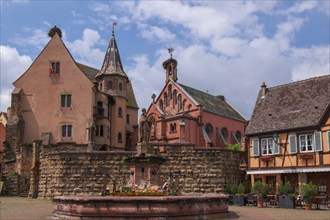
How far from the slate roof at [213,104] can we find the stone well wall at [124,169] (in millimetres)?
21304

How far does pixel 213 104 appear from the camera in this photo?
196 ft

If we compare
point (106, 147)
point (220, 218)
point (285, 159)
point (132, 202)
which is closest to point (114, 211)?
point (132, 202)

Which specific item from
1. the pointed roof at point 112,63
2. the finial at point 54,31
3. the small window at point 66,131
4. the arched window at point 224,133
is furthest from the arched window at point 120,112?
the arched window at point 224,133

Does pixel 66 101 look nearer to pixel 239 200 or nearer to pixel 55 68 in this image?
pixel 55 68

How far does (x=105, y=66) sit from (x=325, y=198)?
→ 29.4 m

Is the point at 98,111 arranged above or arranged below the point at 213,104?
below

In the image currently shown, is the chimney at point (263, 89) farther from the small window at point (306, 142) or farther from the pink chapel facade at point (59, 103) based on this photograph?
the pink chapel facade at point (59, 103)

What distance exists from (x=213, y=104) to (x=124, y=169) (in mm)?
29101

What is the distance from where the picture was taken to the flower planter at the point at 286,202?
2573 cm

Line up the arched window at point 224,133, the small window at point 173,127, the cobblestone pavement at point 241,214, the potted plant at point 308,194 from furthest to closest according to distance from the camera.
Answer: the arched window at point 224,133 → the small window at point 173,127 → the potted plant at point 308,194 → the cobblestone pavement at point 241,214

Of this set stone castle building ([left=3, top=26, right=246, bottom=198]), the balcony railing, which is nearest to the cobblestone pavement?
stone castle building ([left=3, top=26, right=246, bottom=198])

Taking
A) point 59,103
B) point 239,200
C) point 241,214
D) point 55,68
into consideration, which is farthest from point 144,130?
point 55,68

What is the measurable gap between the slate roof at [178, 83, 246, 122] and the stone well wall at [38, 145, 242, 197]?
69.9 ft

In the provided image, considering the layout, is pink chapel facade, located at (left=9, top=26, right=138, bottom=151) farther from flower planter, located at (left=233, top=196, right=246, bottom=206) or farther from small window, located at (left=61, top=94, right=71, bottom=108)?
flower planter, located at (left=233, top=196, right=246, bottom=206)
